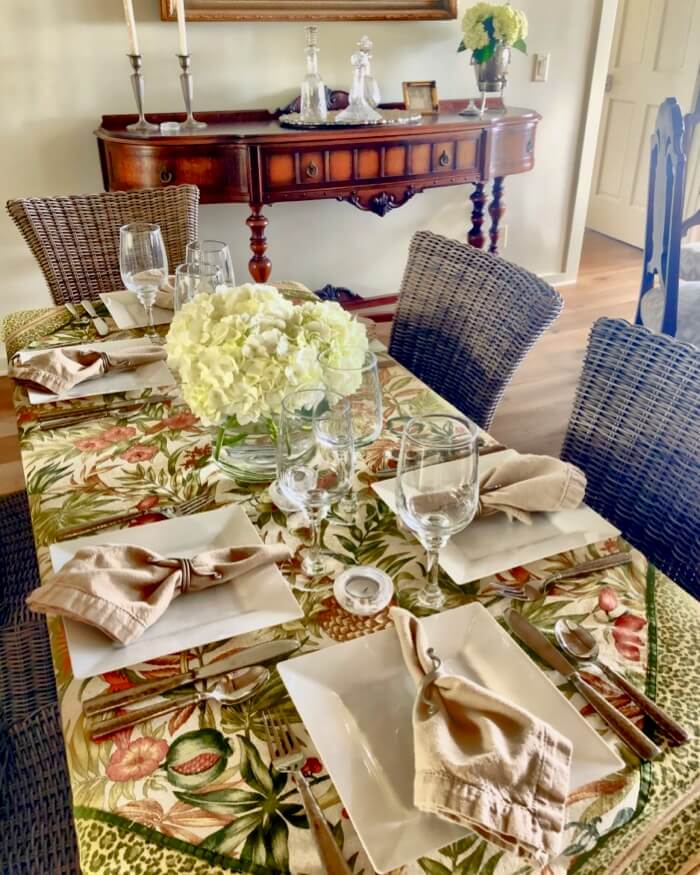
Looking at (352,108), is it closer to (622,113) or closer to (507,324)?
(507,324)

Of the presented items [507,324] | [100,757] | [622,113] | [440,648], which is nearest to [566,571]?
[440,648]

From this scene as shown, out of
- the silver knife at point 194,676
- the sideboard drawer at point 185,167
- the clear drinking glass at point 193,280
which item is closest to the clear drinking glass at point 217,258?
the clear drinking glass at point 193,280

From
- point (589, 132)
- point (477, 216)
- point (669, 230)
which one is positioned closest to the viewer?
point (669, 230)

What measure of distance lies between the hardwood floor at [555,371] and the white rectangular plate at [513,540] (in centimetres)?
163

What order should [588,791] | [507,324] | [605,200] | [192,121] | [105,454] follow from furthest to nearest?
[605,200]
[192,121]
[507,324]
[105,454]
[588,791]

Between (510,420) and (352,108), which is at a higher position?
(352,108)

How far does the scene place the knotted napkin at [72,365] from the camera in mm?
1287

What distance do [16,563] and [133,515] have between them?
753 millimetres

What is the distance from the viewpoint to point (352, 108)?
2.79 meters

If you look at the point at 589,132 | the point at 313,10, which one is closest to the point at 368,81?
the point at 313,10

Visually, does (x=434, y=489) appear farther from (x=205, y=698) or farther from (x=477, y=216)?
(x=477, y=216)

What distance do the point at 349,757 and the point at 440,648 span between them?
0.16m

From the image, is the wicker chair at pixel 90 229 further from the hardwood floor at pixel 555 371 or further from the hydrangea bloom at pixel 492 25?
the hydrangea bloom at pixel 492 25

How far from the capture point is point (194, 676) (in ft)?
2.49
